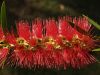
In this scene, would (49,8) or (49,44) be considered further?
(49,8)

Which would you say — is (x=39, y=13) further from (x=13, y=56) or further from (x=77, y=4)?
(x=13, y=56)

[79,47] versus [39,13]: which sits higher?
[39,13]

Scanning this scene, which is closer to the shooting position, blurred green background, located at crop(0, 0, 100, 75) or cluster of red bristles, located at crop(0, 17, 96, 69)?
cluster of red bristles, located at crop(0, 17, 96, 69)

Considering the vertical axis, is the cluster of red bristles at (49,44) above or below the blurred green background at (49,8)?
below

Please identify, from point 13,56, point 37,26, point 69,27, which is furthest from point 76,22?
point 13,56

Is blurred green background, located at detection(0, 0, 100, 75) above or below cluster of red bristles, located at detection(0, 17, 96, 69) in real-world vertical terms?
above

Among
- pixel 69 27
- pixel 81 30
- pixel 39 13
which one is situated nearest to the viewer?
pixel 81 30

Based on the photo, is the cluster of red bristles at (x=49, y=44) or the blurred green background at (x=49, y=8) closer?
the cluster of red bristles at (x=49, y=44)

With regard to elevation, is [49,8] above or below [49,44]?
above
